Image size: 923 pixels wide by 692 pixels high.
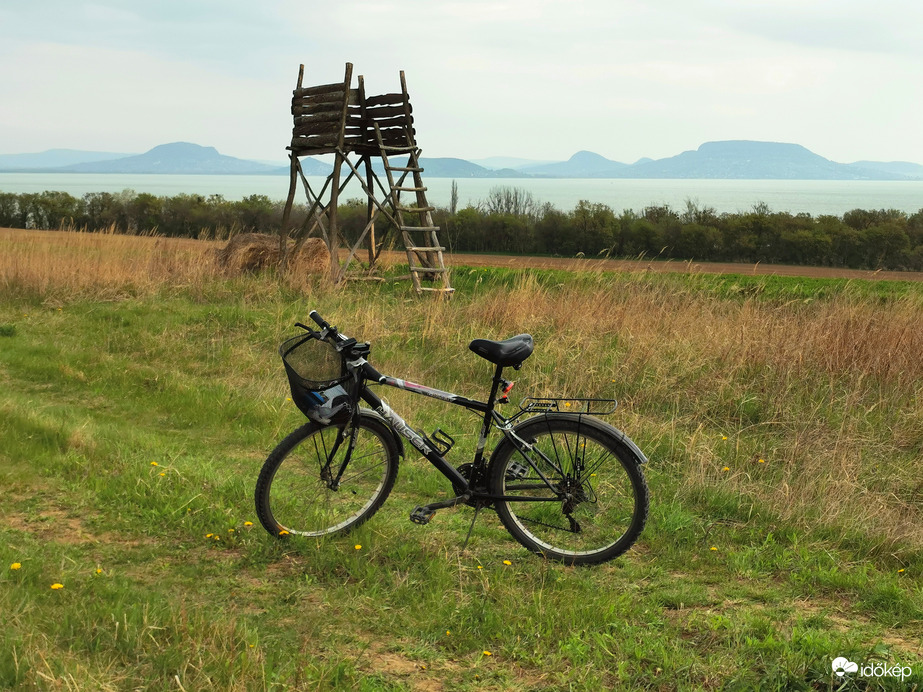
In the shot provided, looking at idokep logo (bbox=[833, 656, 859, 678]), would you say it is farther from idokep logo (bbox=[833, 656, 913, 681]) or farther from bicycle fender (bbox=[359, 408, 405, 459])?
bicycle fender (bbox=[359, 408, 405, 459])

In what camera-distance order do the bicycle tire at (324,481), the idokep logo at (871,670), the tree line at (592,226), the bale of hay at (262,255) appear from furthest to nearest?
the tree line at (592,226), the bale of hay at (262,255), the bicycle tire at (324,481), the idokep logo at (871,670)

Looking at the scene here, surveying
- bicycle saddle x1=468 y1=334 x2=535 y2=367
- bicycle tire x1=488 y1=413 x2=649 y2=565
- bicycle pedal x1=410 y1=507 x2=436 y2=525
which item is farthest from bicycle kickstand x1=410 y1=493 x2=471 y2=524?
bicycle saddle x1=468 y1=334 x2=535 y2=367

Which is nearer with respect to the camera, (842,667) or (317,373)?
(842,667)

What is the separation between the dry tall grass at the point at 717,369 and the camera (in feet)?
20.4

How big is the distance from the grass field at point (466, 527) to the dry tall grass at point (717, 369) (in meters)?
0.04

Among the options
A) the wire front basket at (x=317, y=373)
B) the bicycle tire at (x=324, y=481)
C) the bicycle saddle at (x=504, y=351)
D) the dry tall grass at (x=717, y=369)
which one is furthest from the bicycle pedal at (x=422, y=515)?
the dry tall grass at (x=717, y=369)

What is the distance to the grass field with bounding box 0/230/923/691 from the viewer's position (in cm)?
363

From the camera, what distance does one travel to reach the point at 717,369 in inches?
358

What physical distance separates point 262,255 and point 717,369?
1102cm

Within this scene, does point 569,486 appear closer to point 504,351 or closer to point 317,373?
point 504,351

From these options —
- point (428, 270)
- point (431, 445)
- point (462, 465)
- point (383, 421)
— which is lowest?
point (462, 465)

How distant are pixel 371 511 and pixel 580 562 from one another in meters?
1.35

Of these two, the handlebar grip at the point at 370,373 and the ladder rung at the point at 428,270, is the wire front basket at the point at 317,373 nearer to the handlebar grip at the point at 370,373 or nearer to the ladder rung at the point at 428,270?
the handlebar grip at the point at 370,373

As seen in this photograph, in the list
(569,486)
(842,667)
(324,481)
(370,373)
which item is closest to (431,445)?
(370,373)
